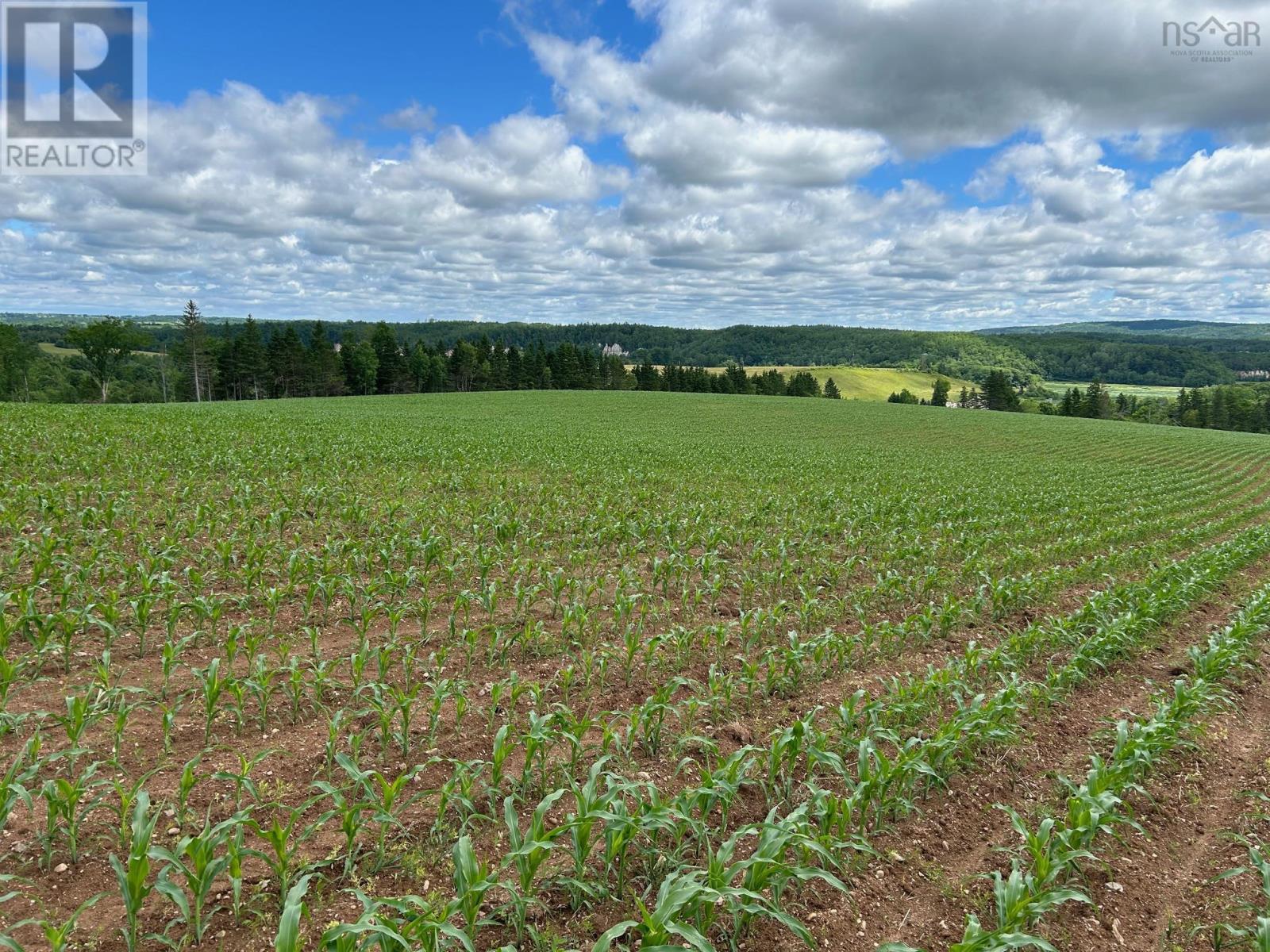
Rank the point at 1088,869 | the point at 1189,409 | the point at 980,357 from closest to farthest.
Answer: the point at 1088,869
the point at 1189,409
the point at 980,357

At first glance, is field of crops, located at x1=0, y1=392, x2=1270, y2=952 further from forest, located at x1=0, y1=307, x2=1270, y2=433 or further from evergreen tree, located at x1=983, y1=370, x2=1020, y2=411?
evergreen tree, located at x1=983, y1=370, x2=1020, y2=411

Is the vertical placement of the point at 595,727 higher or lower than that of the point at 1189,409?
lower

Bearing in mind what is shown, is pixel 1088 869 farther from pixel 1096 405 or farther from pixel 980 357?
pixel 980 357

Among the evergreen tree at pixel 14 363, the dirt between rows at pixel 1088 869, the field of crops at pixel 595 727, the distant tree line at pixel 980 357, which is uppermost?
the distant tree line at pixel 980 357

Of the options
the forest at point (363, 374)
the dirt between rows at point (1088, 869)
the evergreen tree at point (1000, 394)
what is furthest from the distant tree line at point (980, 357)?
the dirt between rows at point (1088, 869)

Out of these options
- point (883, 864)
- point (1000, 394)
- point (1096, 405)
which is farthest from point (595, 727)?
point (1000, 394)

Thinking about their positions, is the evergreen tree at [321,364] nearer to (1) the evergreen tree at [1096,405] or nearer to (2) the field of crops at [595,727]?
(2) the field of crops at [595,727]

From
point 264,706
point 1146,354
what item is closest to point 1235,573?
point 264,706

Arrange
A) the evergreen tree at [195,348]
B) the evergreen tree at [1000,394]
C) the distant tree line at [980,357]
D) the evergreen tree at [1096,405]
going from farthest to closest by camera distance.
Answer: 1. the distant tree line at [980,357]
2. the evergreen tree at [1000,394]
3. the evergreen tree at [1096,405]
4. the evergreen tree at [195,348]

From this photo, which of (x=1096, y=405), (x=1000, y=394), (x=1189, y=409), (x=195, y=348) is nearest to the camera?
(x=195, y=348)

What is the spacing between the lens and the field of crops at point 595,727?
145 inches

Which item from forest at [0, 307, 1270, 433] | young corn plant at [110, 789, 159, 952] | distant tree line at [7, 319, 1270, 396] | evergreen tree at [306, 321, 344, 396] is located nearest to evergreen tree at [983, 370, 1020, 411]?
forest at [0, 307, 1270, 433]

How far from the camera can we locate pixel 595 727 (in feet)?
19.7

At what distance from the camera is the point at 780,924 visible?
392 centimetres
